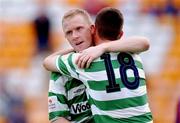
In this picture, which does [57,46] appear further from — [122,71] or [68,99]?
[122,71]

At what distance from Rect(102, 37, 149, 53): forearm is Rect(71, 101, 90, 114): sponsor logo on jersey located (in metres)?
0.35

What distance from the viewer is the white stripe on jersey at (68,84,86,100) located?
13.0 ft

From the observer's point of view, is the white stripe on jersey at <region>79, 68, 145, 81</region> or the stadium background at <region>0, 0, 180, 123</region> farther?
the stadium background at <region>0, 0, 180, 123</region>

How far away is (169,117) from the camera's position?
9867 mm

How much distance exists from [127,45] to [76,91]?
1.23ft

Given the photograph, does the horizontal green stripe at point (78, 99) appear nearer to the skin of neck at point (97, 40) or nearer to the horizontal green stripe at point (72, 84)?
the horizontal green stripe at point (72, 84)

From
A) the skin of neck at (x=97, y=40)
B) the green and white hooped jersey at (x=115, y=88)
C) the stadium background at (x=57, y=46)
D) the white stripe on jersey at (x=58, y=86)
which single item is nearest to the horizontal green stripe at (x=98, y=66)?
the green and white hooped jersey at (x=115, y=88)

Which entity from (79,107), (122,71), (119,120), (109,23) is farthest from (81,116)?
(109,23)

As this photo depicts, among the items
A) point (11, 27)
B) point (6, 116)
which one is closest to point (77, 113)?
point (6, 116)

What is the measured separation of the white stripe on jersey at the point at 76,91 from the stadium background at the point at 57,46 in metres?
5.88

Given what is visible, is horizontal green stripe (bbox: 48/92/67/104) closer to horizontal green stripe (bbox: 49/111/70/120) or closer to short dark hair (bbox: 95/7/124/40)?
horizontal green stripe (bbox: 49/111/70/120)

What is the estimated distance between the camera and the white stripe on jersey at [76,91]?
3.96m

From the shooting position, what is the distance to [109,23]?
3781 millimetres

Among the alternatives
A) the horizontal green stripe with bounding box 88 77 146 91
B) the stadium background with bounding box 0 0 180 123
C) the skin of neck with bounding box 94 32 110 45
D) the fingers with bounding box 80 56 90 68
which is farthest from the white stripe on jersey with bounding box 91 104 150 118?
the stadium background with bounding box 0 0 180 123
